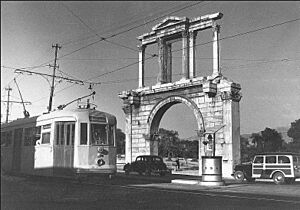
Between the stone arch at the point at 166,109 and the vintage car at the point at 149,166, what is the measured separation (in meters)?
3.86

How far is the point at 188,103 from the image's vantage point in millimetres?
27453

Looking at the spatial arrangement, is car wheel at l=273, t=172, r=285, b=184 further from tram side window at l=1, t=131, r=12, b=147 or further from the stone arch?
tram side window at l=1, t=131, r=12, b=147

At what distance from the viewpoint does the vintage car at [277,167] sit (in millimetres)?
18422

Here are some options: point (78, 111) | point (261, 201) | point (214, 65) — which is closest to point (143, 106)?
point (214, 65)

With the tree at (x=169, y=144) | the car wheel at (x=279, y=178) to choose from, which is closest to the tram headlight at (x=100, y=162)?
the car wheel at (x=279, y=178)

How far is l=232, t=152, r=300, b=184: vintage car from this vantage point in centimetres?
1842

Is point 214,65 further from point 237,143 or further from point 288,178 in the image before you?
point 288,178

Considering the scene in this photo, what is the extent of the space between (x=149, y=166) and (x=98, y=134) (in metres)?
10.5

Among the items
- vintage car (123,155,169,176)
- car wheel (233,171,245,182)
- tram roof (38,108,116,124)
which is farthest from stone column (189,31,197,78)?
tram roof (38,108,116,124)

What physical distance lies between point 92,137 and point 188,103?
14.0 metres

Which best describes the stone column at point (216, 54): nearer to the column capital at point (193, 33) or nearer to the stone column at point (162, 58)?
the column capital at point (193, 33)

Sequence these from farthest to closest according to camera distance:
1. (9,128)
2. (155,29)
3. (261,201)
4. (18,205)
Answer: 1. (155,29)
2. (9,128)
3. (261,201)
4. (18,205)

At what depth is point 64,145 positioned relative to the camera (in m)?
14.1

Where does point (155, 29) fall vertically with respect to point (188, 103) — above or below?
above
